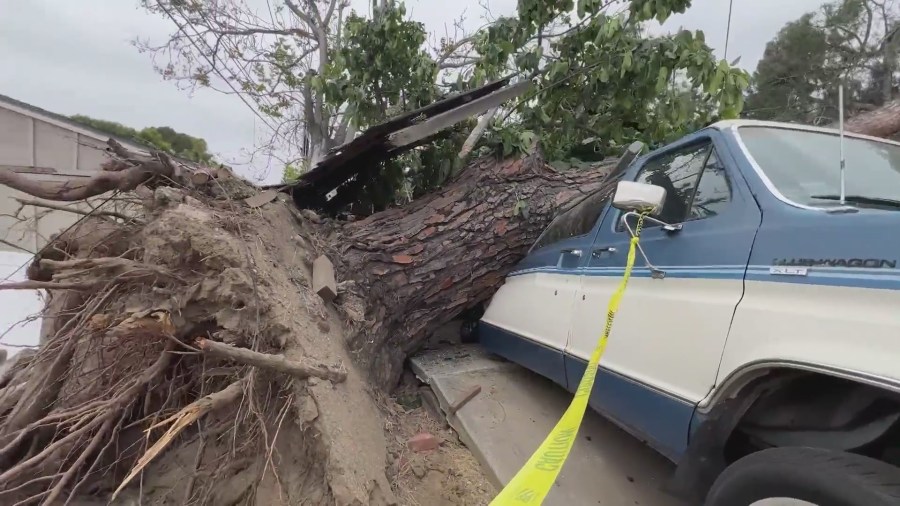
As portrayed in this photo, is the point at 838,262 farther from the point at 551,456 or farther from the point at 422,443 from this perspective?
the point at 422,443

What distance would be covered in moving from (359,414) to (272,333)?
0.77 meters

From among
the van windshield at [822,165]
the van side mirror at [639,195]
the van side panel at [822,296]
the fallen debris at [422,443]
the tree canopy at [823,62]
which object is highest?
the tree canopy at [823,62]

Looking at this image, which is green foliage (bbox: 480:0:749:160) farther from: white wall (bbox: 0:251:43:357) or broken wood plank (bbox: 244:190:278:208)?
white wall (bbox: 0:251:43:357)

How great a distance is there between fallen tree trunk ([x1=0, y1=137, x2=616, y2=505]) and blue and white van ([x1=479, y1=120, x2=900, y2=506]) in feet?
5.10

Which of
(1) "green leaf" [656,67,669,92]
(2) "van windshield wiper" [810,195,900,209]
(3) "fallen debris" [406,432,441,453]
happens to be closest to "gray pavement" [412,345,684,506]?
(3) "fallen debris" [406,432,441,453]

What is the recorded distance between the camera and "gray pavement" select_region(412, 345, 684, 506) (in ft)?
10.8

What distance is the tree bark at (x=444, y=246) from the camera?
15.9 feet

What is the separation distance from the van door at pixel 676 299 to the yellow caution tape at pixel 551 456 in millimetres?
126

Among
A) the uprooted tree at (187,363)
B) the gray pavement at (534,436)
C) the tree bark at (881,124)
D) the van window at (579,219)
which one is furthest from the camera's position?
the tree bark at (881,124)

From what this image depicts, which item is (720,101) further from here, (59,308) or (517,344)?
(59,308)

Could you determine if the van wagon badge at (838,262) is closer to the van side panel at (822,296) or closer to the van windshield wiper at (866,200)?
the van side panel at (822,296)

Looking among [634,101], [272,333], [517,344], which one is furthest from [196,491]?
[634,101]

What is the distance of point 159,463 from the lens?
3.09m

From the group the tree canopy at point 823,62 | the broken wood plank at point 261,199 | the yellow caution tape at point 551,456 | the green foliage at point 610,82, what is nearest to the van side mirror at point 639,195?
the yellow caution tape at point 551,456
